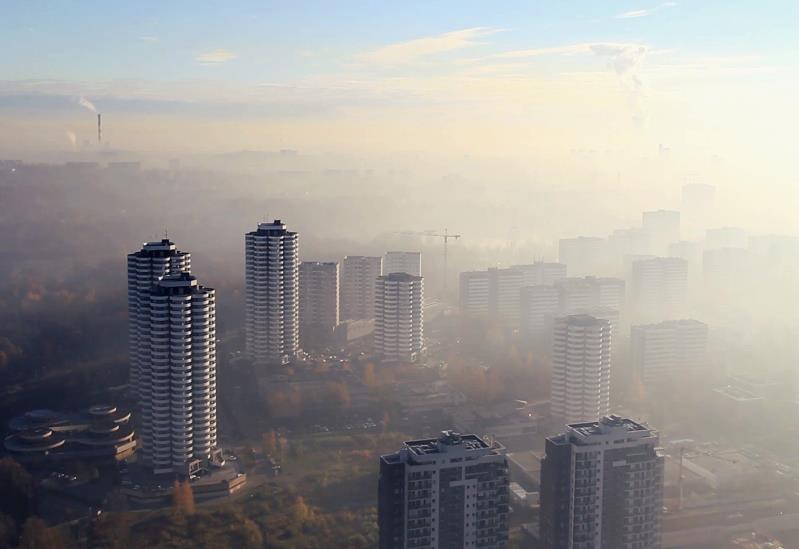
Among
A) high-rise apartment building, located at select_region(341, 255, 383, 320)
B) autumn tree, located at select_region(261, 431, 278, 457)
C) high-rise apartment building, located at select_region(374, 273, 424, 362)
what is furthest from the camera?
high-rise apartment building, located at select_region(341, 255, 383, 320)

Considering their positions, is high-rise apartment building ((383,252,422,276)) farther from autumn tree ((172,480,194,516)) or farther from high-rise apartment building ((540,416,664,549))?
high-rise apartment building ((540,416,664,549))

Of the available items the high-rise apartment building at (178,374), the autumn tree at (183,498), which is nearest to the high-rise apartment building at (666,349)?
the high-rise apartment building at (178,374)

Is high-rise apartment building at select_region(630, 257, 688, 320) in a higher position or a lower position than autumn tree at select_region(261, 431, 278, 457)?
higher

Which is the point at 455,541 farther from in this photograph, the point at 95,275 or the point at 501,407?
the point at 95,275

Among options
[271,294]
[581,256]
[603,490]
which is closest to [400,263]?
[581,256]

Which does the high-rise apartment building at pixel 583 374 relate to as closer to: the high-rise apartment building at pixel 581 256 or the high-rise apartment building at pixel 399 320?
the high-rise apartment building at pixel 399 320

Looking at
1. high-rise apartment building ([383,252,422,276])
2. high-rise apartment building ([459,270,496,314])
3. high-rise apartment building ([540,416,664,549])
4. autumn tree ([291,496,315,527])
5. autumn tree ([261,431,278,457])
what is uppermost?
high-rise apartment building ([383,252,422,276])

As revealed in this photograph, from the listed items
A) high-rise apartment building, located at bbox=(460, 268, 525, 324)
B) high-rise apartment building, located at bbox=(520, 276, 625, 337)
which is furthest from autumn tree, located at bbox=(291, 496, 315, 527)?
high-rise apartment building, located at bbox=(460, 268, 525, 324)
